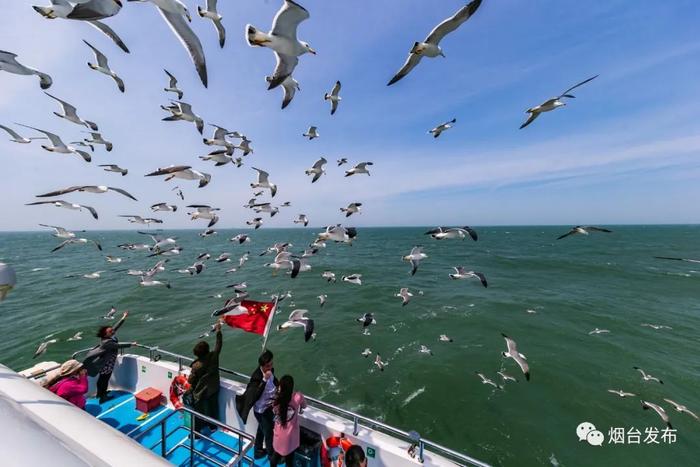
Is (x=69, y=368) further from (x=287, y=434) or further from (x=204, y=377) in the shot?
(x=287, y=434)

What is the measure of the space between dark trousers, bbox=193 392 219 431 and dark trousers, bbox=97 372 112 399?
9.82 feet

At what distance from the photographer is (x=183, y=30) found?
713cm

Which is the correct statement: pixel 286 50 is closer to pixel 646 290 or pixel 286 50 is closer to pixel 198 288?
pixel 198 288

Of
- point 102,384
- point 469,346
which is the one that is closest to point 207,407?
point 102,384

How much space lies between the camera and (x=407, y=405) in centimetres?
1270

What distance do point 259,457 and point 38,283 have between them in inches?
1997

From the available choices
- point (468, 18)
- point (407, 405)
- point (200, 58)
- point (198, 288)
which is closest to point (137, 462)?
point (200, 58)

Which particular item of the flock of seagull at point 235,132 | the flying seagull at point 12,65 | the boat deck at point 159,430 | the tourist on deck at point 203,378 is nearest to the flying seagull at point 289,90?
the flock of seagull at point 235,132

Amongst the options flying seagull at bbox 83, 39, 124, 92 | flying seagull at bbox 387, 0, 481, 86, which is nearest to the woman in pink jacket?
flying seagull at bbox 387, 0, 481, 86

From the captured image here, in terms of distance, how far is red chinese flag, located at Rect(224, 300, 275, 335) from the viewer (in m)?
8.02

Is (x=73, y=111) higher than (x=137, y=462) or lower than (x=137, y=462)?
higher

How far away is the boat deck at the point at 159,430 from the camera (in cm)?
654

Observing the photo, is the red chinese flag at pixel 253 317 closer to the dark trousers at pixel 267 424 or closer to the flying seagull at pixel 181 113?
the dark trousers at pixel 267 424

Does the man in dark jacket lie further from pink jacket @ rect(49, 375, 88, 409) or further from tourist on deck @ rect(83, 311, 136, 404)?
tourist on deck @ rect(83, 311, 136, 404)
